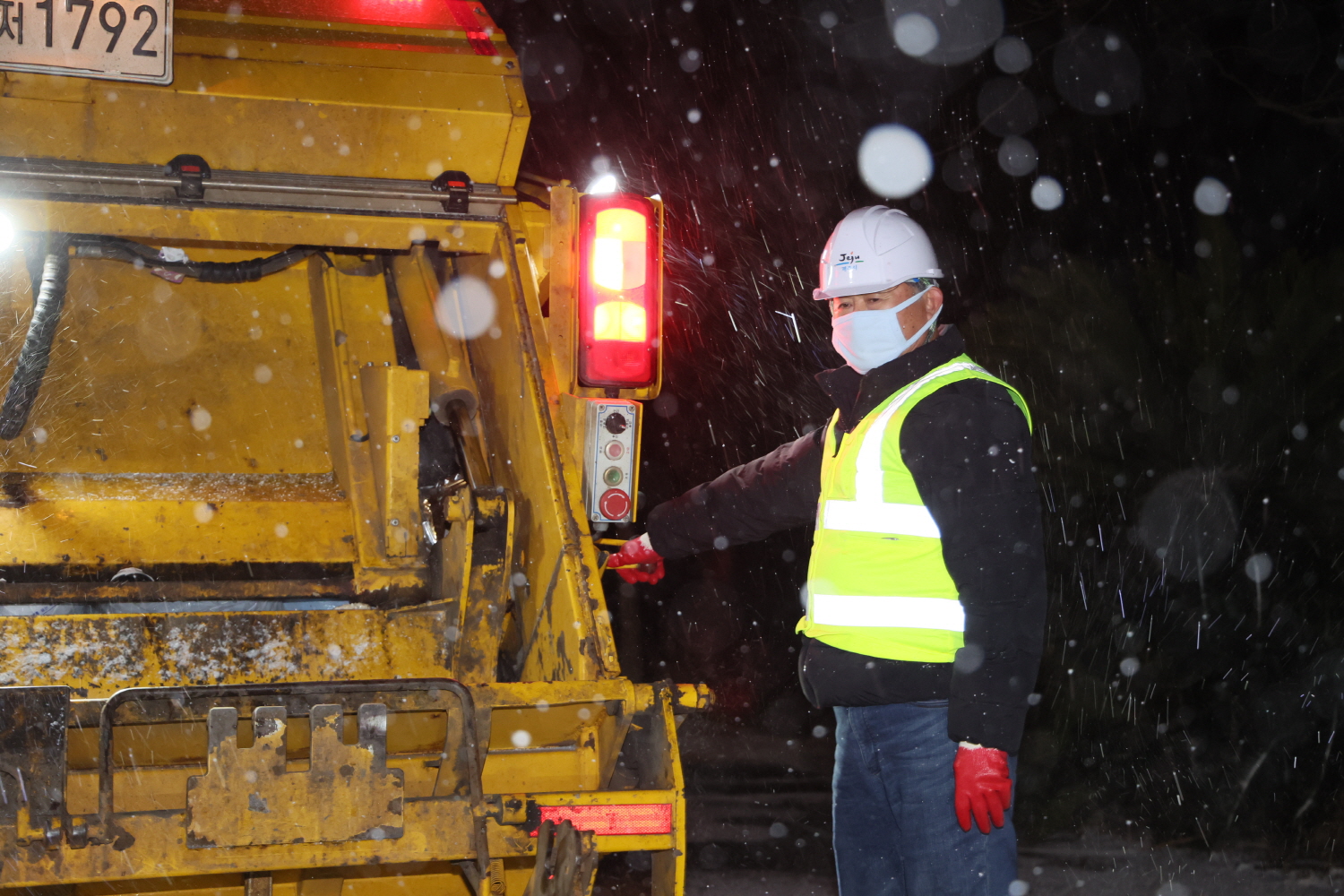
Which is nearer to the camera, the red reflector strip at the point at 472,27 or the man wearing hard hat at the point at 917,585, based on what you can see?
the man wearing hard hat at the point at 917,585

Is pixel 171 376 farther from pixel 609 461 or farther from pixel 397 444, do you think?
pixel 609 461

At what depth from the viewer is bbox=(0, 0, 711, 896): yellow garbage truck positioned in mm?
2531

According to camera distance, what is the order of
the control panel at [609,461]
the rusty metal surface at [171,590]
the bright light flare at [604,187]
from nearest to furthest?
the rusty metal surface at [171,590], the control panel at [609,461], the bright light flare at [604,187]

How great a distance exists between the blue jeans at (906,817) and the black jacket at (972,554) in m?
0.06

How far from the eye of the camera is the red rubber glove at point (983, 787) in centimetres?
216

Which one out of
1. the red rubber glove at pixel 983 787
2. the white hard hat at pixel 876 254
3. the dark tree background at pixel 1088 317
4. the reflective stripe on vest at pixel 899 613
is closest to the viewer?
the red rubber glove at pixel 983 787

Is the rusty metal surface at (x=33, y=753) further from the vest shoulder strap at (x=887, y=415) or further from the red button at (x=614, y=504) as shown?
the vest shoulder strap at (x=887, y=415)

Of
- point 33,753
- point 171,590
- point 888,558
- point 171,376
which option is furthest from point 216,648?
point 888,558

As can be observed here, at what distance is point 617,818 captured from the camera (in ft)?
7.56

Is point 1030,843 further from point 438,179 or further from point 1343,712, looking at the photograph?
point 438,179

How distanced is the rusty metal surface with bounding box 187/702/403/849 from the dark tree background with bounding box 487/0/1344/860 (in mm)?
3963

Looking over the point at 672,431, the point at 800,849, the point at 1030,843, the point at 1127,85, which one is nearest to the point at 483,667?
the point at 800,849

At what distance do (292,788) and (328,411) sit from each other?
139cm

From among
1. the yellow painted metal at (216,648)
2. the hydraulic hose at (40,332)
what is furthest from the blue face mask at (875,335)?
the hydraulic hose at (40,332)
